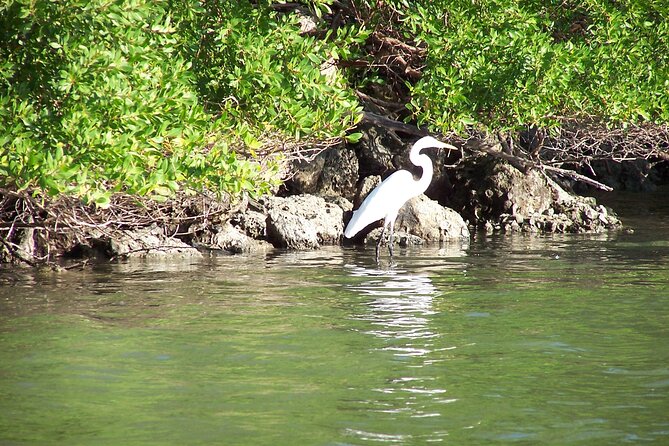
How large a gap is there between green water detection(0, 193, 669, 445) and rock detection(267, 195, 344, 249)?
240cm

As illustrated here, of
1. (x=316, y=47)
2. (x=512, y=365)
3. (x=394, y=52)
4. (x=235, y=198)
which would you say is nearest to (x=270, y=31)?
(x=316, y=47)

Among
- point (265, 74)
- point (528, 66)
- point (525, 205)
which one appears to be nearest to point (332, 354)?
point (265, 74)

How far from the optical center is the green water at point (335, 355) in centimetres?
498

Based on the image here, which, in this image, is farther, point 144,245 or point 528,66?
point 528,66

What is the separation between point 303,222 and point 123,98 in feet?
17.7

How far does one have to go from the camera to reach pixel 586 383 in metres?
5.81

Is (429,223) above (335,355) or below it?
above

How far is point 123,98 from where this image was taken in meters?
8.43

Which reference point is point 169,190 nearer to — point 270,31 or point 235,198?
point 235,198

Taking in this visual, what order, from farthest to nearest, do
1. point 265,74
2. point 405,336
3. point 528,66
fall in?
point 528,66
point 265,74
point 405,336

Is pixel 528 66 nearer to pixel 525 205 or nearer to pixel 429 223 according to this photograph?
pixel 429 223

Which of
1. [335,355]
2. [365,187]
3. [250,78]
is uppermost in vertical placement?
[250,78]

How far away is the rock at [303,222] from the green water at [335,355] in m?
2.40

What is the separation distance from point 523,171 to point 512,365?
1020 centimetres
